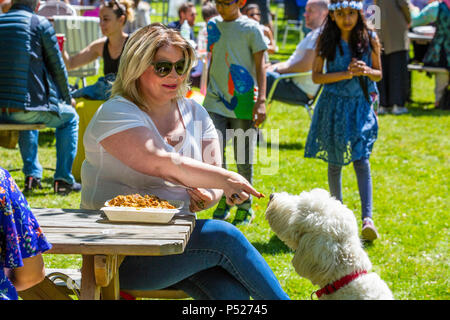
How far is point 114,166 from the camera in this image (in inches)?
117

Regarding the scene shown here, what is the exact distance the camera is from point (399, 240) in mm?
5238

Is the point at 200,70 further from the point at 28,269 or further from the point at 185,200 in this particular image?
the point at 28,269

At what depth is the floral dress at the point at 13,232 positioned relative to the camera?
185cm

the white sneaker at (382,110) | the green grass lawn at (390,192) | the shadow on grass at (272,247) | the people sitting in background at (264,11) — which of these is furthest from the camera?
the people sitting in background at (264,11)

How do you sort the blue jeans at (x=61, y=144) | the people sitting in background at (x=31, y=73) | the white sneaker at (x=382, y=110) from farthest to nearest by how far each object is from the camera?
the white sneaker at (x=382, y=110) < the blue jeans at (x=61, y=144) < the people sitting in background at (x=31, y=73)

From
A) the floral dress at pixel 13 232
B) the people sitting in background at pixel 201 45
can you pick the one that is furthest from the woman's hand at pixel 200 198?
the people sitting in background at pixel 201 45

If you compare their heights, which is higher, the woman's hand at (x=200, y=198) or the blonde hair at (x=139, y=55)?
the blonde hair at (x=139, y=55)

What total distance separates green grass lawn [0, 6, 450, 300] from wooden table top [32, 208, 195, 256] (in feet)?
5.65

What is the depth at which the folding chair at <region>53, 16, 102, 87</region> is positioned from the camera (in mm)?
Answer: 9055

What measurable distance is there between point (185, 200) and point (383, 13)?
871 cm

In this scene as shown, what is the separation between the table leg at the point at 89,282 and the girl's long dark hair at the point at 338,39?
321cm

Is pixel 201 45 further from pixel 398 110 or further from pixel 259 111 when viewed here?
pixel 259 111

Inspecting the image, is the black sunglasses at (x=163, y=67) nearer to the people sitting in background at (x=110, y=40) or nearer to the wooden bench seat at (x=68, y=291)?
the wooden bench seat at (x=68, y=291)

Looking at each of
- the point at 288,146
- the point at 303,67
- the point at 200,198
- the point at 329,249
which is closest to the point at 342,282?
the point at 329,249
